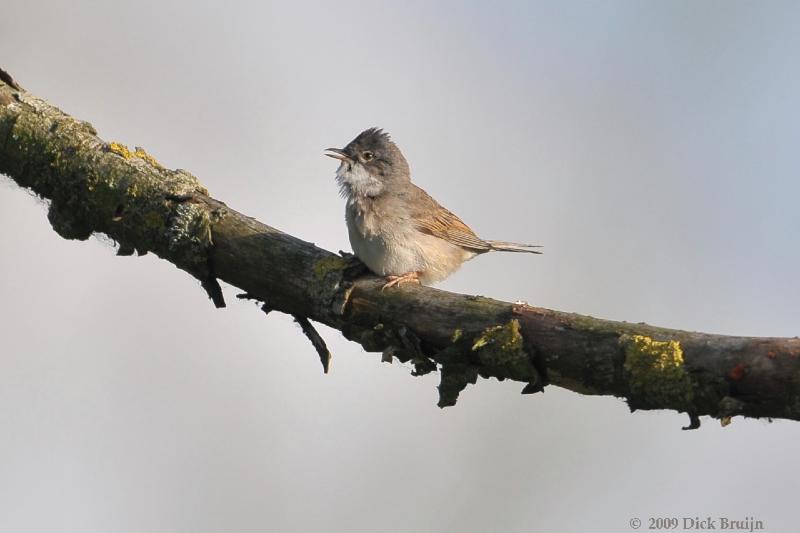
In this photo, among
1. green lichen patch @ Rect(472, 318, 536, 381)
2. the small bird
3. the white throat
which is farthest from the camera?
the white throat

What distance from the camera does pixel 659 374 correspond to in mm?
4332

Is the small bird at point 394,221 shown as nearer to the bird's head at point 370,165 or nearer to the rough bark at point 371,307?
the bird's head at point 370,165

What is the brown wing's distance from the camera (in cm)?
841

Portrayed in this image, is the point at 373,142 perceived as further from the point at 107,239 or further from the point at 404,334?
the point at 404,334

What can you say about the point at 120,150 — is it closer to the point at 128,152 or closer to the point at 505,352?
the point at 128,152

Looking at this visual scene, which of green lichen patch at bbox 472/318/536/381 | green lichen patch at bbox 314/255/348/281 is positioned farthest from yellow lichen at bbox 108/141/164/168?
green lichen patch at bbox 472/318/536/381

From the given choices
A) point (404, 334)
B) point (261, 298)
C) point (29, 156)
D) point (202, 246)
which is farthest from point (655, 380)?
point (29, 156)

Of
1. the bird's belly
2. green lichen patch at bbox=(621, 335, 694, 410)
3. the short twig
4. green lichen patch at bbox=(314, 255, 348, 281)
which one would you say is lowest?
green lichen patch at bbox=(621, 335, 694, 410)

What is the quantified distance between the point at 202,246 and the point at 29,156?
162cm

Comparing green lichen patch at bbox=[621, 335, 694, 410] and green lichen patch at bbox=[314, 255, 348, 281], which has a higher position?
green lichen patch at bbox=[314, 255, 348, 281]

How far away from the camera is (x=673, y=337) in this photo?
4410 mm

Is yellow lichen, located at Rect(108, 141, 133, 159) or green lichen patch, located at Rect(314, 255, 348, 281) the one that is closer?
green lichen patch, located at Rect(314, 255, 348, 281)

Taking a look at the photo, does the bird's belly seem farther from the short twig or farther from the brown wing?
the short twig

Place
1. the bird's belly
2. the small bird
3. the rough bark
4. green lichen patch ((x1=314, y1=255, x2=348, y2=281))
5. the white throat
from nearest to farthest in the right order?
the rough bark
green lichen patch ((x1=314, y1=255, x2=348, y2=281))
the bird's belly
the small bird
the white throat
